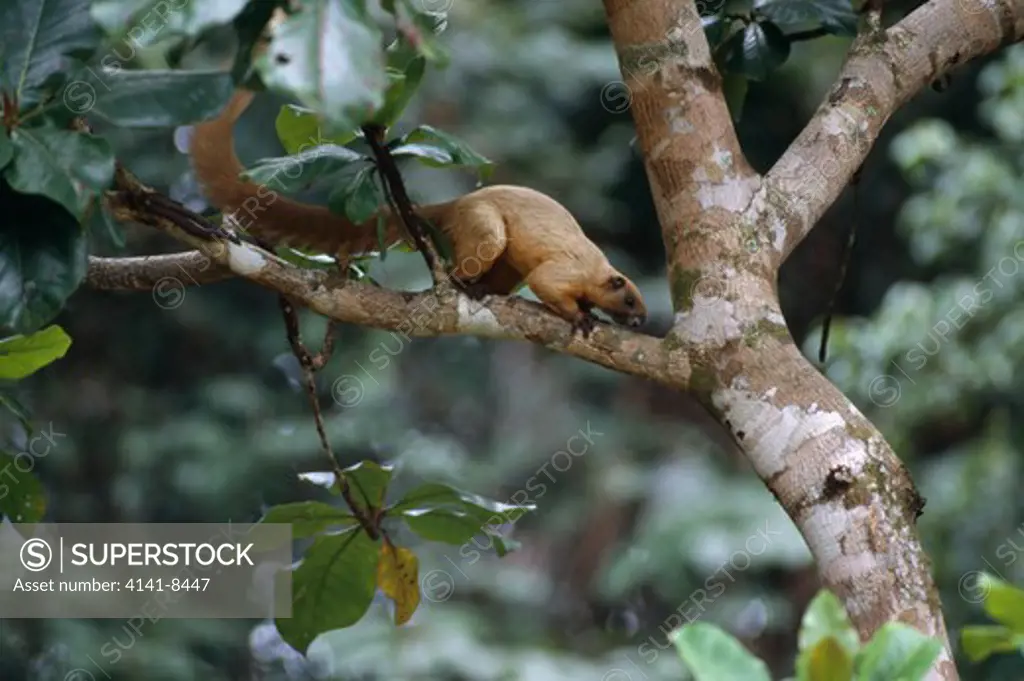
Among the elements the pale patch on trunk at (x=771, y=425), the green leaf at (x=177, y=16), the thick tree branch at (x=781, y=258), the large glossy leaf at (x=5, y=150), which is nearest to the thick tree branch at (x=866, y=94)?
the thick tree branch at (x=781, y=258)

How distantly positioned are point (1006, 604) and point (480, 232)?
1405 mm

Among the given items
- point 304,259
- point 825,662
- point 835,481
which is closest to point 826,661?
point 825,662

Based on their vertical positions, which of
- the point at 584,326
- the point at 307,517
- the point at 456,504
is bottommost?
the point at 307,517

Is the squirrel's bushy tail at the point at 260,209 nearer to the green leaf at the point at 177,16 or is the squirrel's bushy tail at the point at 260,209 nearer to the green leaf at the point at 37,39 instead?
the green leaf at the point at 37,39

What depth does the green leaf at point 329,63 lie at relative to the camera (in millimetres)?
1250

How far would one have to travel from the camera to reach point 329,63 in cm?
128

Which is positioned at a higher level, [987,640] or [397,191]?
[987,640]

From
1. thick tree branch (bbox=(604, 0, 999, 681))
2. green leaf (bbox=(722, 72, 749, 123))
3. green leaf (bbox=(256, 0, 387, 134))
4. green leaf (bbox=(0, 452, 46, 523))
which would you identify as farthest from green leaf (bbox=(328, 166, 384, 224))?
green leaf (bbox=(722, 72, 749, 123))

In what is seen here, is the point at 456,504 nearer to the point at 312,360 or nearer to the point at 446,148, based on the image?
the point at 312,360

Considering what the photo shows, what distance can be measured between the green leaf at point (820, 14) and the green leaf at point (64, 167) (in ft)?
4.00

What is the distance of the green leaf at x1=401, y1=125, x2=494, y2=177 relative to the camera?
1832 mm

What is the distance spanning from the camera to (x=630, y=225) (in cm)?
728

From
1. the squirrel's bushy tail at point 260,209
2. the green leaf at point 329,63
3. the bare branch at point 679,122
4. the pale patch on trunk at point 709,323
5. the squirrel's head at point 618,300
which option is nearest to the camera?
the green leaf at point 329,63

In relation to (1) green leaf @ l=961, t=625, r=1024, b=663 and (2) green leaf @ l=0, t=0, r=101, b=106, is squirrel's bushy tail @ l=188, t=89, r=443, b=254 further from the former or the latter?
(1) green leaf @ l=961, t=625, r=1024, b=663
